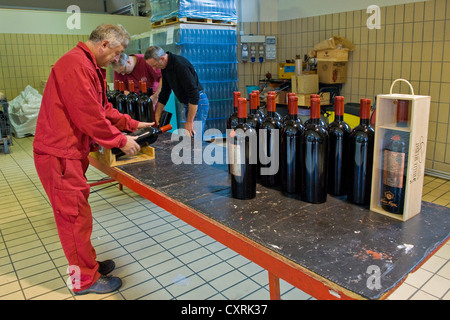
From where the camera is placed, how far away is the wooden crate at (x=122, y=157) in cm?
254

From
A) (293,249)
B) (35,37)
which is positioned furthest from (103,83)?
(35,37)

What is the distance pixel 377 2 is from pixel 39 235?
17.2 ft

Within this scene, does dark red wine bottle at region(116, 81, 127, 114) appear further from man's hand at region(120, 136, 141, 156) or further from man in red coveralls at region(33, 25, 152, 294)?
man's hand at region(120, 136, 141, 156)

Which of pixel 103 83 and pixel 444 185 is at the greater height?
pixel 103 83

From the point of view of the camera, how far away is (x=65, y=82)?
82.4 inches

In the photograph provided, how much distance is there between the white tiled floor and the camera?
259 centimetres

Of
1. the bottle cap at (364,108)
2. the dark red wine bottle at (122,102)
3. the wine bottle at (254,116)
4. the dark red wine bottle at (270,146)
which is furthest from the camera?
the dark red wine bottle at (122,102)

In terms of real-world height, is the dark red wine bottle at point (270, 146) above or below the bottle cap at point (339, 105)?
below

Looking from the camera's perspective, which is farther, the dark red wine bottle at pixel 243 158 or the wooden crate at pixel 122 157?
the wooden crate at pixel 122 157

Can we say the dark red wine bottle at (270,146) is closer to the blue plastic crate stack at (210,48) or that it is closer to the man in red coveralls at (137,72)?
the man in red coveralls at (137,72)

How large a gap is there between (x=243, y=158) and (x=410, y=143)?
680mm

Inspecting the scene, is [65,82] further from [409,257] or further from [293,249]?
[409,257]

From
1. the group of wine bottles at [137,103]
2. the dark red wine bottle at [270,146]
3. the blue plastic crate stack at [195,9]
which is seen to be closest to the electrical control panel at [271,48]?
the blue plastic crate stack at [195,9]

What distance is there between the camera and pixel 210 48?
6.10 meters
